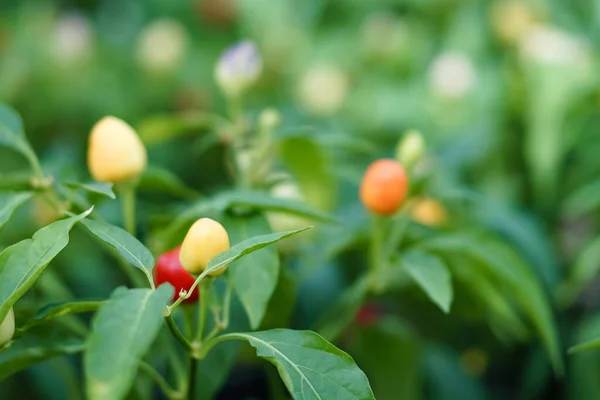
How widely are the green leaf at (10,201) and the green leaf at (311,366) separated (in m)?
0.20

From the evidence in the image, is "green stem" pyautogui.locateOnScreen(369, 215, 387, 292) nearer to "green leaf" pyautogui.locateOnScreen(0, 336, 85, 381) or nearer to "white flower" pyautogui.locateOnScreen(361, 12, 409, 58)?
"green leaf" pyautogui.locateOnScreen(0, 336, 85, 381)

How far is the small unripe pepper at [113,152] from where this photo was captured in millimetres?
615

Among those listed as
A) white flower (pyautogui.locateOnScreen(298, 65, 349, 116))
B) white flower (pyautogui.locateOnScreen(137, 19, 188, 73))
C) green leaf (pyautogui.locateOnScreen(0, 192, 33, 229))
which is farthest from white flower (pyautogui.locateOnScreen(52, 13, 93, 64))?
green leaf (pyautogui.locateOnScreen(0, 192, 33, 229))

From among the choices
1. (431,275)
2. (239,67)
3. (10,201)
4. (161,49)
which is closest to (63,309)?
(10,201)

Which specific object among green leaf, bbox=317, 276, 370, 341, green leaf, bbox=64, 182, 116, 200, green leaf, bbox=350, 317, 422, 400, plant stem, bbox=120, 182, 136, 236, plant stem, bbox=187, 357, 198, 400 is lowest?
green leaf, bbox=350, 317, 422, 400

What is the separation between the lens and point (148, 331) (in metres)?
0.38

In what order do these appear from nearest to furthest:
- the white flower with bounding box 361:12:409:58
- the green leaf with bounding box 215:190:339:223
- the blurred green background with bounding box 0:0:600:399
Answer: the green leaf with bounding box 215:190:339:223, the blurred green background with bounding box 0:0:600:399, the white flower with bounding box 361:12:409:58

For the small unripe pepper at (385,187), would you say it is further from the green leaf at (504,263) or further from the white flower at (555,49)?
the white flower at (555,49)

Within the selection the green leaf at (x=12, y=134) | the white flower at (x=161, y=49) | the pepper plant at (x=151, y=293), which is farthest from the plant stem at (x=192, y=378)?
the white flower at (x=161, y=49)

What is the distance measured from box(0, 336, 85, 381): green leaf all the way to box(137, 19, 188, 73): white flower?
99 cm

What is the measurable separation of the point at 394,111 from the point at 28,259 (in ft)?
3.00

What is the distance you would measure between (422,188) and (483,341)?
35 cm

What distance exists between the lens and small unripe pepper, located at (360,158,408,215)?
2.06 feet

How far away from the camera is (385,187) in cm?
63
